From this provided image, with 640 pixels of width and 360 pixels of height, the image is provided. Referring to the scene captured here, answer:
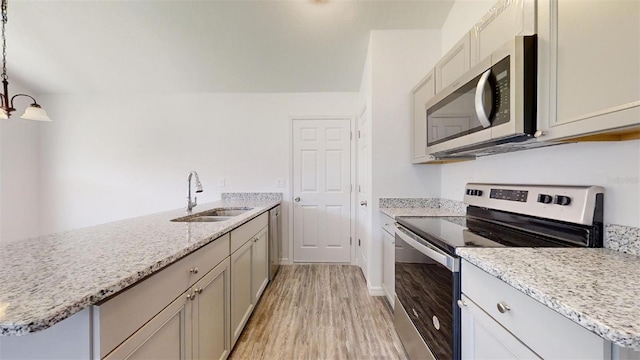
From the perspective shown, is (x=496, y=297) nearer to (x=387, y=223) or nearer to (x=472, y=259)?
(x=472, y=259)

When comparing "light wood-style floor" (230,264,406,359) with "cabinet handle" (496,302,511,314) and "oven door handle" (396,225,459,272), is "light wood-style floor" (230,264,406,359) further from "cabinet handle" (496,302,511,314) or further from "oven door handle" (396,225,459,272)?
"cabinet handle" (496,302,511,314)

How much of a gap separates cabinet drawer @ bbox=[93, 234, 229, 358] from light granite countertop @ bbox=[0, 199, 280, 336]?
47 mm

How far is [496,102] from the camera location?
1177mm

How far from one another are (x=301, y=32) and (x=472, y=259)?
2.49 m

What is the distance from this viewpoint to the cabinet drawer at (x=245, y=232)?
5.45 feet

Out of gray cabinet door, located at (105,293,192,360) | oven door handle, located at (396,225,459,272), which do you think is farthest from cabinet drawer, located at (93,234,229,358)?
oven door handle, located at (396,225,459,272)

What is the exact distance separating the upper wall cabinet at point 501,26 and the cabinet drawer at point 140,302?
67.4 inches

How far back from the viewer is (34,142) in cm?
360

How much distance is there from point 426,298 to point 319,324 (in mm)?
1050

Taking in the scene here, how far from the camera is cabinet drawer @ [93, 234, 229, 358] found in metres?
0.67

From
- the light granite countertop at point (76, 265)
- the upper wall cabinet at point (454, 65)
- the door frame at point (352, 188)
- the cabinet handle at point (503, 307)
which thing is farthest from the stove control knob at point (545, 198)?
the door frame at point (352, 188)

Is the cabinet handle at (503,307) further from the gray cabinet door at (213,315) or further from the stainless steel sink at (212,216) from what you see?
the stainless steel sink at (212,216)

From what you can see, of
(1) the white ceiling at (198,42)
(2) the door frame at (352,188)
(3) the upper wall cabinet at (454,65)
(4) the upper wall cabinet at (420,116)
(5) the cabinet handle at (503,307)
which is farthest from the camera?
(2) the door frame at (352,188)

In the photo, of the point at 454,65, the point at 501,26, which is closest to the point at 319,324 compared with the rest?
the point at 454,65
